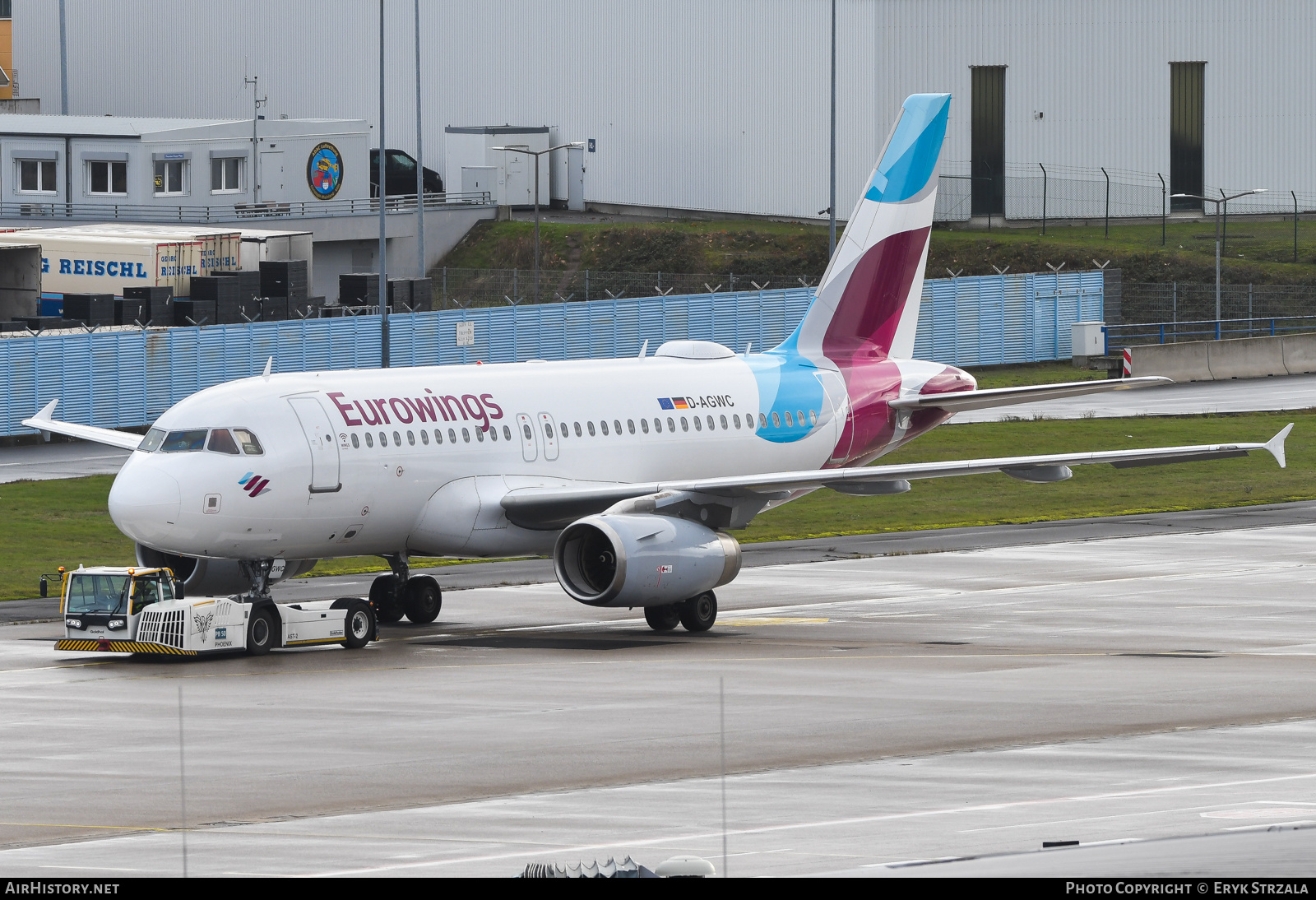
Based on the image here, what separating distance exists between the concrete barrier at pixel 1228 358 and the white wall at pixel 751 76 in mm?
28484

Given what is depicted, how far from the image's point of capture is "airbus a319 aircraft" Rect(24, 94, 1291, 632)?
3431 centimetres

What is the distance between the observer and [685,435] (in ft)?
135

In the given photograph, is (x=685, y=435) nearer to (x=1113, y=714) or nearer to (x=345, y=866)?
(x=1113, y=714)

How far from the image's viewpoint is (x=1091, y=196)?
117 m

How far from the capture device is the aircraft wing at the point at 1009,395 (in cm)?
3706

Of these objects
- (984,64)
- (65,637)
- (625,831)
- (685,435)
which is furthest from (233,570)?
(984,64)

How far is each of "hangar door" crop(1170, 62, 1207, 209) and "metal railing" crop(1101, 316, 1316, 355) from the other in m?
21.1

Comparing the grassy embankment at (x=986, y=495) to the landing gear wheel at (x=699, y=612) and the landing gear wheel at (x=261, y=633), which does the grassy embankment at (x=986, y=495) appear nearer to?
the landing gear wheel at (x=261, y=633)

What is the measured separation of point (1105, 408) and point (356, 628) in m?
49.1

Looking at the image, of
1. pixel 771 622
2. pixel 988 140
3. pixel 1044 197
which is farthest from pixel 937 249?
pixel 771 622

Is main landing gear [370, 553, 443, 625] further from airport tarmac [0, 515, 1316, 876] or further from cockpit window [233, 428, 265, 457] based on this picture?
cockpit window [233, 428, 265, 457]

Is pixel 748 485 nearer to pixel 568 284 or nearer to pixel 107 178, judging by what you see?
pixel 568 284

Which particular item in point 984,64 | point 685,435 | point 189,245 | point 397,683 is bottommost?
point 397,683

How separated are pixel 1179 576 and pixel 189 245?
5769 centimetres
